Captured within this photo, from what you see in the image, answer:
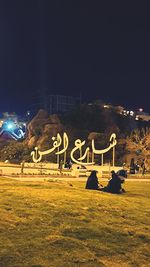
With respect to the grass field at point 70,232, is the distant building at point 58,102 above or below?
above

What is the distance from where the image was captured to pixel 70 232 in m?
9.84

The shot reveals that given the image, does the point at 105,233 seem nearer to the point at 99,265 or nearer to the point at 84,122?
the point at 99,265

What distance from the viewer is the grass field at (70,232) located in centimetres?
809

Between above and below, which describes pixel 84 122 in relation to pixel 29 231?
above

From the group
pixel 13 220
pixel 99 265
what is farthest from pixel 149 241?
pixel 13 220

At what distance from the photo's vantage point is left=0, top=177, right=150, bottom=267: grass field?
809 cm

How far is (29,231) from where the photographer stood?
31.1 ft

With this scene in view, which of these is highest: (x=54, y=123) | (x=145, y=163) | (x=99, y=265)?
(x=54, y=123)

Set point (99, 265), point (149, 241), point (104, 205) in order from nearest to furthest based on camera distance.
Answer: point (99, 265)
point (149, 241)
point (104, 205)

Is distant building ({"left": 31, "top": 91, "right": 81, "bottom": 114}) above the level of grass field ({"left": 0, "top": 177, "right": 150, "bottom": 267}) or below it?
above

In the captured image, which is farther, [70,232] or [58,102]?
[58,102]

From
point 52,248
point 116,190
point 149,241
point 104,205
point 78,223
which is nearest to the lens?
point 52,248

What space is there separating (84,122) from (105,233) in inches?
1998

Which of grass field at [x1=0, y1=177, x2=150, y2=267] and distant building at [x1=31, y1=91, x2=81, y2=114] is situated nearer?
grass field at [x1=0, y1=177, x2=150, y2=267]
